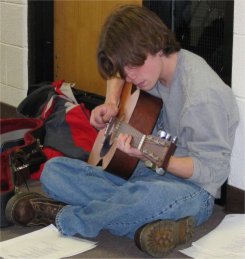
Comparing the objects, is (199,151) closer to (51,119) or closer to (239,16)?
(239,16)

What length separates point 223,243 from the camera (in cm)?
157

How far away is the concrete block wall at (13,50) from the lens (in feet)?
9.57

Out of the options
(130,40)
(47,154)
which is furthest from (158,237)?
(47,154)

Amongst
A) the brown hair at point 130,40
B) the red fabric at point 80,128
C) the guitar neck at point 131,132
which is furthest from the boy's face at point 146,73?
the red fabric at point 80,128

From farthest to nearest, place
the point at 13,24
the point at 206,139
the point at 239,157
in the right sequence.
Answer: the point at 13,24
the point at 239,157
the point at 206,139

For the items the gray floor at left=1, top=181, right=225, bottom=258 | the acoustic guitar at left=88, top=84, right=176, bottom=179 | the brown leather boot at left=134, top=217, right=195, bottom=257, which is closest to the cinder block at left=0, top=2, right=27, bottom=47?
the acoustic guitar at left=88, top=84, right=176, bottom=179

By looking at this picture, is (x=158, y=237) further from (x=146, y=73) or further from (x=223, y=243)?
(x=146, y=73)

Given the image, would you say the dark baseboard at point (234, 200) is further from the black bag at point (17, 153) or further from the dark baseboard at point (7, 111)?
the dark baseboard at point (7, 111)

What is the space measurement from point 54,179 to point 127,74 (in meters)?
0.41

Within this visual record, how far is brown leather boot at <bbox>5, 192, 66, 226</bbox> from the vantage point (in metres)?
1.70

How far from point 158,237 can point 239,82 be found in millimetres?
577

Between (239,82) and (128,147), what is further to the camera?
(239,82)

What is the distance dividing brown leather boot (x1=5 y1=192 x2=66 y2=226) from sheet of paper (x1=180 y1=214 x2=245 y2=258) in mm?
424

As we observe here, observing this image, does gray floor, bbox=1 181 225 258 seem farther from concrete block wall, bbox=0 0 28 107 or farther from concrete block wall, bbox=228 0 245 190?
concrete block wall, bbox=0 0 28 107
